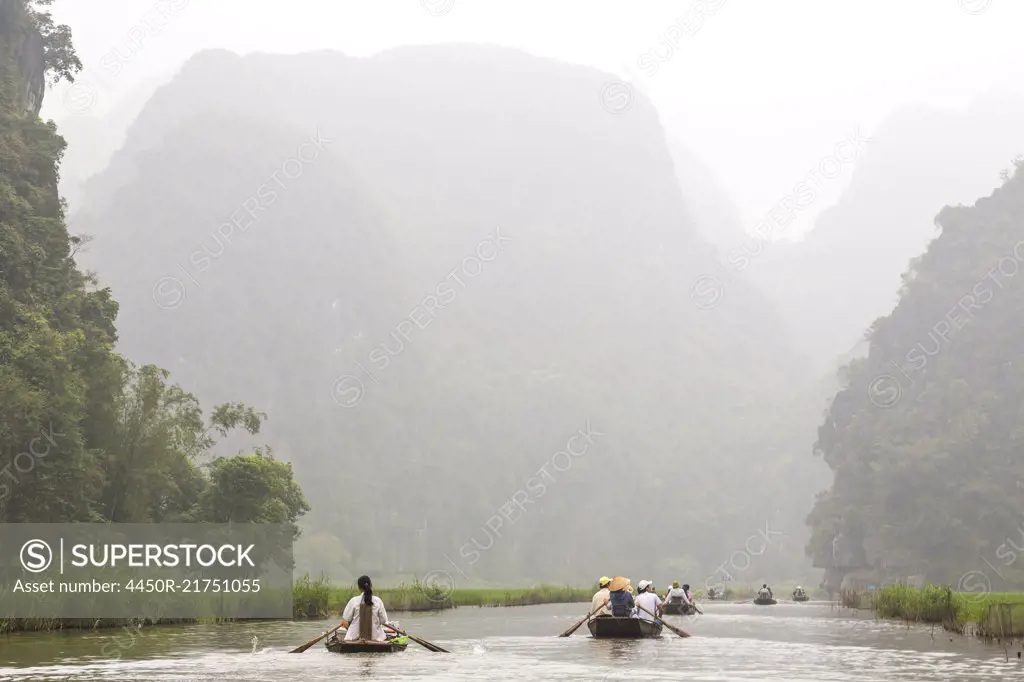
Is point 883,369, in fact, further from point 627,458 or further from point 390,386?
point 390,386

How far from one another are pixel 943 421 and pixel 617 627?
57.1 meters

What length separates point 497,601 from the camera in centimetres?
6856

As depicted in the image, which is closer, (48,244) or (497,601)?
(48,244)

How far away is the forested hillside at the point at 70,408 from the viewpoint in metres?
45.1

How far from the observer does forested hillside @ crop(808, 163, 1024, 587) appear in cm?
7712

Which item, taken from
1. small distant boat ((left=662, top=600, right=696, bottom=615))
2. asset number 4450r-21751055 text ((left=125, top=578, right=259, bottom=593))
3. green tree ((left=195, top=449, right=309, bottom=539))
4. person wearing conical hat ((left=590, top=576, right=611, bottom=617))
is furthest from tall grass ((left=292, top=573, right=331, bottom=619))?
small distant boat ((left=662, top=600, right=696, bottom=615))

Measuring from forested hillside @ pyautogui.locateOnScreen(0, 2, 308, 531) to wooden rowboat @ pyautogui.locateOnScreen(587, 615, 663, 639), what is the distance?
23.5m

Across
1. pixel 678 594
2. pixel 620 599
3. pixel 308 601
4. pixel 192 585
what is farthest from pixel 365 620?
pixel 678 594

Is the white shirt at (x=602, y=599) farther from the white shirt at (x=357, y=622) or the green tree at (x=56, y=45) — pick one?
the green tree at (x=56, y=45)

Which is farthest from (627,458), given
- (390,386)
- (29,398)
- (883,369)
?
(29,398)

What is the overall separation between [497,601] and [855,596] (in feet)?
66.9

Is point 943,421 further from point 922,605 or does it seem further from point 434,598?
point 922,605

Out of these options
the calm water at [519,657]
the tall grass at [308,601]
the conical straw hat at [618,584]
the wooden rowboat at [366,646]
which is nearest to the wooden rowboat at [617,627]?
the calm water at [519,657]

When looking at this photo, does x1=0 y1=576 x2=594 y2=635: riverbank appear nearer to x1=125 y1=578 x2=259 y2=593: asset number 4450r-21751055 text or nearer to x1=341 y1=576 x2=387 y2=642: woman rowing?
x1=125 y1=578 x2=259 y2=593: asset number 4450r-21751055 text
